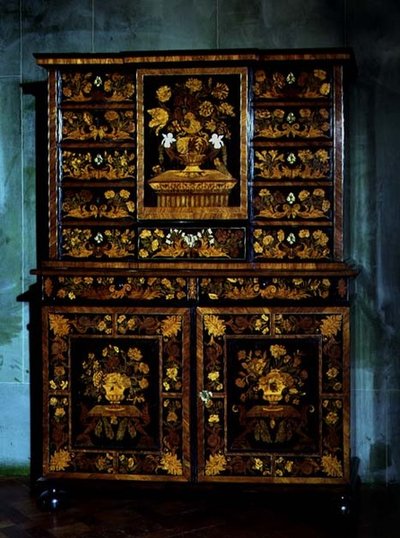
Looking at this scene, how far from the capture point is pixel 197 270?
3744 millimetres

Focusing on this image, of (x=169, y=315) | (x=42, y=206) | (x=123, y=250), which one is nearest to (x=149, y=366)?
(x=169, y=315)

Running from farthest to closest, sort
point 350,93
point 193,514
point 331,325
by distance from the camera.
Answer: point 350,93 → point 193,514 → point 331,325

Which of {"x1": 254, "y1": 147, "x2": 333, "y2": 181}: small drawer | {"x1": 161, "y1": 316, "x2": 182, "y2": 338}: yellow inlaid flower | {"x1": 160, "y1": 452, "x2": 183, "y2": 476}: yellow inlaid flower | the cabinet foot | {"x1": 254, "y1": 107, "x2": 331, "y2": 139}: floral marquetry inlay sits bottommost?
the cabinet foot

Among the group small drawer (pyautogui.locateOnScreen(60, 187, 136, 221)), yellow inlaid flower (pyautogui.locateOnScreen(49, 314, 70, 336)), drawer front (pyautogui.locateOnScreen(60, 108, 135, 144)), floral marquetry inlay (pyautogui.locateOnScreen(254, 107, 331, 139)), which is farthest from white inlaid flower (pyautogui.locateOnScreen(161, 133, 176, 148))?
yellow inlaid flower (pyautogui.locateOnScreen(49, 314, 70, 336))

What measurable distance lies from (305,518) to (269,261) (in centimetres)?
115

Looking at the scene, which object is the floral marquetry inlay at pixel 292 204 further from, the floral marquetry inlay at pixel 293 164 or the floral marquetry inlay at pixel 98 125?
the floral marquetry inlay at pixel 98 125

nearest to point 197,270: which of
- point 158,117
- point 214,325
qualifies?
point 214,325

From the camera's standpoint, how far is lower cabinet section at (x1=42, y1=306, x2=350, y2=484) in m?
3.71

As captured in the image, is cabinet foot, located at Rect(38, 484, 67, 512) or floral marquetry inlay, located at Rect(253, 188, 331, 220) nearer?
floral marquetry inlay, located at Rect(253, 188, 331, 220)

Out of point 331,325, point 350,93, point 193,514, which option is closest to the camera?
Answer: point 331,325

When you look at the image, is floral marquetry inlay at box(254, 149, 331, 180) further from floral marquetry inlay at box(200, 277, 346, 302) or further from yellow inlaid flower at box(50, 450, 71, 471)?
yellow inlaid flower at box(50, 450, 71, 471)

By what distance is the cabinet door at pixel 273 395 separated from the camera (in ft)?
12.1

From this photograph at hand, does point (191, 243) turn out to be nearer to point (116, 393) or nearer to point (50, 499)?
point (116, 393)

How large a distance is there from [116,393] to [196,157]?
44.3 inches
